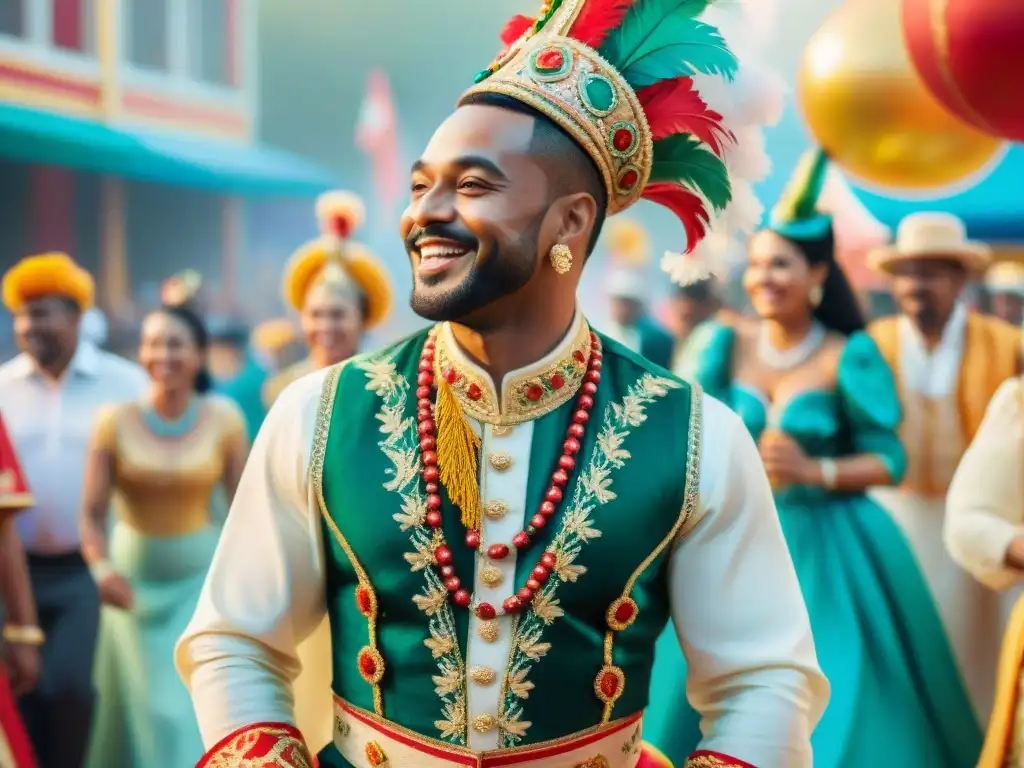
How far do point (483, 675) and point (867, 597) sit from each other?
2.32m

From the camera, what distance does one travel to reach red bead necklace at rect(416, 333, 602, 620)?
196 cm

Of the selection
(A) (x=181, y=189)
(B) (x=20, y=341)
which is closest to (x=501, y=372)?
(B) (x=20, y=341)

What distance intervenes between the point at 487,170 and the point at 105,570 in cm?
302

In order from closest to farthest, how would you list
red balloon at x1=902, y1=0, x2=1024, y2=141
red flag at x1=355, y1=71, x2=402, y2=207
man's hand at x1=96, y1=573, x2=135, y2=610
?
red balloon at x1=902, y1=0, x2=1024, y2=141 < man's hand at x1=96, y1=573, x2=135, y2=610 < red flag at x1=355, y1=71, x2=402, y2=207

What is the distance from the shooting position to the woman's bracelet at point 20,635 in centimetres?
353

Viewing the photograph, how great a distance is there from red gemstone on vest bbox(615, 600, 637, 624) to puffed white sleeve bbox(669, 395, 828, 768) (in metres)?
0.09

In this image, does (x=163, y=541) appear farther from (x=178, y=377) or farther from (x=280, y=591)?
(x=280, y=591)

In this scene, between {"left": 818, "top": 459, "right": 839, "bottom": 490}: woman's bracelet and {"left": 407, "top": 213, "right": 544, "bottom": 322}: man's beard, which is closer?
{"left": 407, "top": 213, "right": 544, "bottom": 322}: man's beard

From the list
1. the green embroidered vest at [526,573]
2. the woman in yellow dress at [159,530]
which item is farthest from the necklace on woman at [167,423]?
the green embroidered vest at [526,573]

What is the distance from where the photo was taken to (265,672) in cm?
202

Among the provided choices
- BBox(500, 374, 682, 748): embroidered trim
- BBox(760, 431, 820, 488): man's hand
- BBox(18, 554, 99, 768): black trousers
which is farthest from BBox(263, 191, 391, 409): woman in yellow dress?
BBox(500, 374, 682, 748): embroidered trim

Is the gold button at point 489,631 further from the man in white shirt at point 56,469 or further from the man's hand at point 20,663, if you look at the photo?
the man in white shirt at point 56,469

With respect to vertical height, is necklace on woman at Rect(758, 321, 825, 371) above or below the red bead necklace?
above

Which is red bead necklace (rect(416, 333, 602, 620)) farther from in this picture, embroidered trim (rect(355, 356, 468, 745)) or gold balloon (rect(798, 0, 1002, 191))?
gold balloon (rect(798, 0, 1002, 191))
